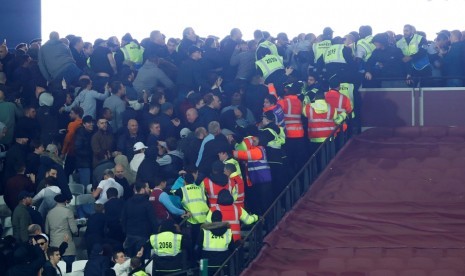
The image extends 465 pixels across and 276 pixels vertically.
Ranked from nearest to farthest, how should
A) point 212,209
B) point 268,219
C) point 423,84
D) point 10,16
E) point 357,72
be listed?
1. point 212,209
2. point 268,219
3. point 357,72
4. point 423,84
5. point 10,16

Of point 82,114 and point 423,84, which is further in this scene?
point 423,84

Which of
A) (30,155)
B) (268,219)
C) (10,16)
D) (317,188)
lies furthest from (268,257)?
(10,16)

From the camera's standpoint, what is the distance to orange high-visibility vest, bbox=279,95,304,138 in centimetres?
2114

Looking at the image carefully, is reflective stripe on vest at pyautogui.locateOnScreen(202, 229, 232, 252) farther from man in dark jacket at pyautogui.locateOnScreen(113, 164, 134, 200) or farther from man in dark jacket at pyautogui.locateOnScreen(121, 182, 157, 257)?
man in dark jacket at pyautogui.locateOnScreen(113, 164, 134, 200)

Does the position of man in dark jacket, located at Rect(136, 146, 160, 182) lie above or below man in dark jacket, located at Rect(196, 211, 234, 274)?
above

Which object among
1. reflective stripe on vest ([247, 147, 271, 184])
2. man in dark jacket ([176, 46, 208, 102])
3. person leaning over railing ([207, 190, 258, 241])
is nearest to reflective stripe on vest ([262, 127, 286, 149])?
reflective stripe on vest ([247, 147, 271, 184])

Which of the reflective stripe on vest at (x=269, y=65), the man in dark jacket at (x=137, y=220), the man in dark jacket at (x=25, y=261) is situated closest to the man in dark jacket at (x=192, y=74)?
the reflective stripe on vest at (x=269, y=65)

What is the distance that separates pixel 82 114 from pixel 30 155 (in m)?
1.76

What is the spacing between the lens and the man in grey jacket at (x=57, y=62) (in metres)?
23.0

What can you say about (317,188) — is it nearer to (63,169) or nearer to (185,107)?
(185,107)

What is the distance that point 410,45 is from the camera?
953 inches

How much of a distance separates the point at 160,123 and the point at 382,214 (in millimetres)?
4009

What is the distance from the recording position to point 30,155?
1988 cm

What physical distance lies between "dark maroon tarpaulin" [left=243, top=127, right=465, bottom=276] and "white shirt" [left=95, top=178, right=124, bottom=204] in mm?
2429
